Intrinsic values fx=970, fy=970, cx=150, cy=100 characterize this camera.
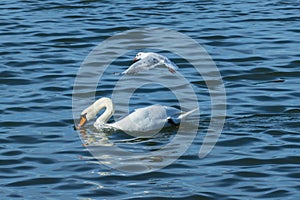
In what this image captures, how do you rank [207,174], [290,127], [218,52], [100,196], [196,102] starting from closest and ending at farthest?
1. [100,196]
2. [207,174]
3. [290,127]
4. [196,102]
5. [218,52]

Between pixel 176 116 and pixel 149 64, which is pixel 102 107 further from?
pixel 149 64

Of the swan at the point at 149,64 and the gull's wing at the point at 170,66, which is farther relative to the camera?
the gull's wing at the point at 170,66

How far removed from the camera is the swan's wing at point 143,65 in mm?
15055

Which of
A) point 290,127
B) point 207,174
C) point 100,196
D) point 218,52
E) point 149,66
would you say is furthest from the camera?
point 218,52

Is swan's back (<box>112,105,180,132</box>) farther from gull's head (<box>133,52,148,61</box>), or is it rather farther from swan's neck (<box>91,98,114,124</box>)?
gull's head (<box>133,52,148,61</box>)

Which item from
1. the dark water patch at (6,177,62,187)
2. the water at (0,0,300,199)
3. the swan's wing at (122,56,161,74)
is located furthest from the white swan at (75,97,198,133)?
the swan's wing at (122,56,161,74)

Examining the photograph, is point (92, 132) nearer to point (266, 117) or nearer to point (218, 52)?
point (266, 117)

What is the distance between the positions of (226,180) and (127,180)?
105 centimetres

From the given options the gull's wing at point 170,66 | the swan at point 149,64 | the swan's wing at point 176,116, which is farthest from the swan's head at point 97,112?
the gull's wing at point 170,66

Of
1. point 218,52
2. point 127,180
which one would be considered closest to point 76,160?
point 127,180

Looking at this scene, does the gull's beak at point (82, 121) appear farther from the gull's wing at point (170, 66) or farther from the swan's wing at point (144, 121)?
the gull's wing at point (170, 66)

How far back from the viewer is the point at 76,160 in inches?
434

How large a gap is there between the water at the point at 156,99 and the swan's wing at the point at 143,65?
683mm

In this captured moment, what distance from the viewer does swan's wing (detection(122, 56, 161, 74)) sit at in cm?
1505
